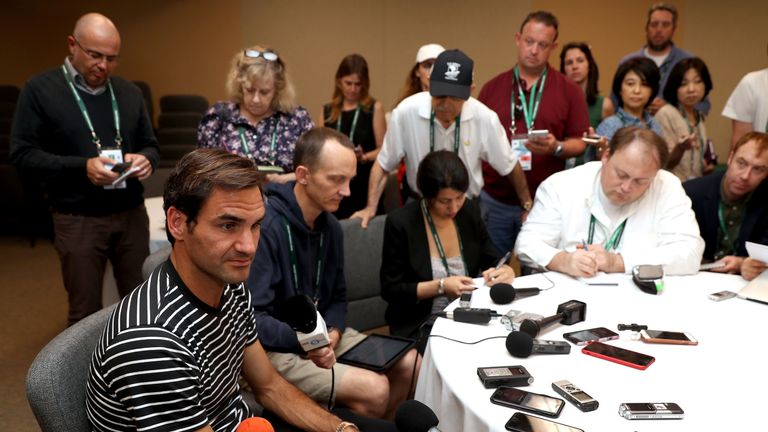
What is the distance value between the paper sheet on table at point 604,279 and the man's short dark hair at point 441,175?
660 mm

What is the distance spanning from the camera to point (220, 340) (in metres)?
1.52

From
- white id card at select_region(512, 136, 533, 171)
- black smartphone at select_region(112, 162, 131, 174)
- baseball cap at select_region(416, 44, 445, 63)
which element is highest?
baseball cap at select_region(416, 44, 445, 63)

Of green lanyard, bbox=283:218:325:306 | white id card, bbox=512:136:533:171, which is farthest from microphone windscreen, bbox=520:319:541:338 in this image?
white id card, bbox=512:136:533:171

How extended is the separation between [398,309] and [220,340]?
131 centimetres

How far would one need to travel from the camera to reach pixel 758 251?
2420 mm

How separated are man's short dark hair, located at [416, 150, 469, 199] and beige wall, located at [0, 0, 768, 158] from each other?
536 centimetres

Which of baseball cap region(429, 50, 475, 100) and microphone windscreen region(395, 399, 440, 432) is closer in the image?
microphone windscreen region(395, 399, 440, 432)

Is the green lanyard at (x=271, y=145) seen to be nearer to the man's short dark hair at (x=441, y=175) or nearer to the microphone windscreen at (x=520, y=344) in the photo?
the man's short dark hair at (x=441, y=175)

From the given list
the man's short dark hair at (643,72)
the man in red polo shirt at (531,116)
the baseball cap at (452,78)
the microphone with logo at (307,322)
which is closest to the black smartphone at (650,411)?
the microphone with logo at (307,322)

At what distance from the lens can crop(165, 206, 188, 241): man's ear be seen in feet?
4.75

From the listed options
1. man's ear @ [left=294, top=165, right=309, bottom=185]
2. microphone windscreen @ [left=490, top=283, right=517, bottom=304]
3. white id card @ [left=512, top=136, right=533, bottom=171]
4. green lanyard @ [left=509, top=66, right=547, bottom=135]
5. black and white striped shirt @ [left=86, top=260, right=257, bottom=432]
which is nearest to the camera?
black and white striped shirt @ [left=86, top=260, right=257, bottom=432]

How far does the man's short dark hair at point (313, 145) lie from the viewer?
7.48 feet

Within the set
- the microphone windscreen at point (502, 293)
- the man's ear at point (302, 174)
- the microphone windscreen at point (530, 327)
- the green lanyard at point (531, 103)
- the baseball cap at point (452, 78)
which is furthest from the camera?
the green lanyard at point (531, 103)

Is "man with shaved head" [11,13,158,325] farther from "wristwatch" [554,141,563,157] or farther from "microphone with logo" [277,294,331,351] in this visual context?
"wristwatch" [554,141,563,157]
